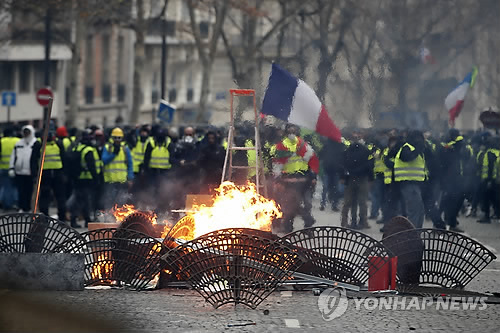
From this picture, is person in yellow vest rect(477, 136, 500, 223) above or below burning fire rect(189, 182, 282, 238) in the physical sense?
above

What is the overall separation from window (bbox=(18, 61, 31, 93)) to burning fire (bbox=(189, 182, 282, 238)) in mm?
37370

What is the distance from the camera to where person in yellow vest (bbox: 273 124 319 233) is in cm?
1852

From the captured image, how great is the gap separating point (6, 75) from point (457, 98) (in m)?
28.4

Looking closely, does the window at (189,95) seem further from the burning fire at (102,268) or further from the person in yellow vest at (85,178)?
the burning fire at (102,268)

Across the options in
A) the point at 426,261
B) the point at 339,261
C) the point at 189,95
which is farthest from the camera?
the point at 189,95

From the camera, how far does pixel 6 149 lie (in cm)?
2189

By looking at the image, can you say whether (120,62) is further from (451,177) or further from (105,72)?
(451,177)

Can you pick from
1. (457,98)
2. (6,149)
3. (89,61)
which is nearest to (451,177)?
(457,98)

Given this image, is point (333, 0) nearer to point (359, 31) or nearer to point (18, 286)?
point (359, 31)

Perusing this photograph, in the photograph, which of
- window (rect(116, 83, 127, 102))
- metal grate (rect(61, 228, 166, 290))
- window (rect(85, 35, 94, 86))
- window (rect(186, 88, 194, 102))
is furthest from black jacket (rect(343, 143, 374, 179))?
window (rect(186, 88, 194, 102))

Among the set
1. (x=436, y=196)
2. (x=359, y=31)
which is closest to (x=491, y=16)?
(x=359, y=31)

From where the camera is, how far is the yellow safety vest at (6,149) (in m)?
21.8

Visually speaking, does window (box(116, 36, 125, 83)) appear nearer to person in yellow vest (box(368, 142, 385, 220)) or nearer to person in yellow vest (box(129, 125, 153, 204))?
person in yellow vest (box(129, 125, 153, 204))

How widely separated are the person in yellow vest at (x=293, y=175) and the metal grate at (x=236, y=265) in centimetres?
733
